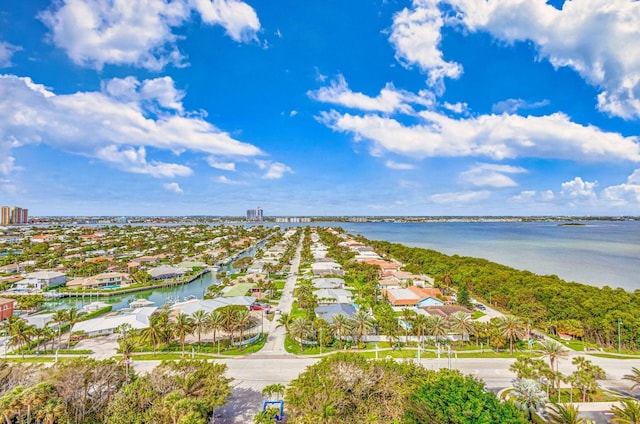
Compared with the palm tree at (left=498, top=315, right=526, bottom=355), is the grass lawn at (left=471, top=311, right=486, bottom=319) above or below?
below

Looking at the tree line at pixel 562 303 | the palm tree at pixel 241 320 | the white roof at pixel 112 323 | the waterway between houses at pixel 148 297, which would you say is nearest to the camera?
the palm tree at pixel 241 320

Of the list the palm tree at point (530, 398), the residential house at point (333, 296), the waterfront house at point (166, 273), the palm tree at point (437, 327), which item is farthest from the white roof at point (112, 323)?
Result: the palm tree at point (530, 398)

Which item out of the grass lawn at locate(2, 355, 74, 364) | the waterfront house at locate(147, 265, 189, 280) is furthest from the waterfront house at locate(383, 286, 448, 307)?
the waterfront house at locate(147, 265, 189, 280)

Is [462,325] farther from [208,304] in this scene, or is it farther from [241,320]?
[208,304]

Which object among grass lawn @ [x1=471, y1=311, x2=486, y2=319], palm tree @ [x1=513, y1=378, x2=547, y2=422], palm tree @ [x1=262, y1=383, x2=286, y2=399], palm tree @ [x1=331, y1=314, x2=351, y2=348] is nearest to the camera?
palm tree @ [x1=513, y1=378, x2=547, y2=422]

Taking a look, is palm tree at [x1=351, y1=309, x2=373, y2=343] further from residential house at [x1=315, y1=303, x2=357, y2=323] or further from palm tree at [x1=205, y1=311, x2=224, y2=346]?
palm tree at [x1=205, y1=311, x2=224, y2=346]

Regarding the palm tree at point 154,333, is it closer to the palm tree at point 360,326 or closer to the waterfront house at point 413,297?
the palm tree at point 360,326

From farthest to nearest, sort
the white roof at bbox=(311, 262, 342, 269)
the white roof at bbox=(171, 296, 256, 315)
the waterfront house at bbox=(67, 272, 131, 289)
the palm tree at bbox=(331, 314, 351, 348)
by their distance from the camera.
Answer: the white roof at bbox=(311, 262, 342, 269)
the waterfront house at bbox=(67, 272, 131, 289)
the white roof at bbox=(171, 296, 256, 315)
the palm tree at bbox=(331, 314, 351, 348)

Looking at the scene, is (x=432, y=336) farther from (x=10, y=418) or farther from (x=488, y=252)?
(x=488, y=252)

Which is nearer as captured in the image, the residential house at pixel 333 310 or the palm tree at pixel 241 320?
the palm tree at pixel 241 320
